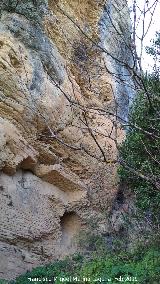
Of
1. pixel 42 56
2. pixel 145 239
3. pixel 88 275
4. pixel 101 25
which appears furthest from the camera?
pixel 101 25

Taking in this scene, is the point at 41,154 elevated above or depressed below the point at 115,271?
above

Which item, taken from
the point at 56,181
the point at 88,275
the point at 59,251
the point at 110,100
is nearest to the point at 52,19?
the point at 110,100

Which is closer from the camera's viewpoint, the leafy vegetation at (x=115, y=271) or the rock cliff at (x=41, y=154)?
the leafy vegetation at (x=115, y=271)

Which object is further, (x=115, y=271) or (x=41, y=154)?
(x=41, y=154)

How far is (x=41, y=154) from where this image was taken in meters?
11.1

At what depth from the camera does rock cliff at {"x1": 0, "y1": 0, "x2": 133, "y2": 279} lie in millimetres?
9859

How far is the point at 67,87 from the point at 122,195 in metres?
3.90

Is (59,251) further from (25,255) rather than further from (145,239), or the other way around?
(145,239)

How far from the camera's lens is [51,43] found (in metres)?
12.4

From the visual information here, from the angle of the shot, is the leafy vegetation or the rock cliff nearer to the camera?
the leafy vegetation

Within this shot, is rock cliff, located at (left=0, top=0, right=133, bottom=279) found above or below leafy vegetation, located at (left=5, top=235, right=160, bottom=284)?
above

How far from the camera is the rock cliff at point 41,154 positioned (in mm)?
9859

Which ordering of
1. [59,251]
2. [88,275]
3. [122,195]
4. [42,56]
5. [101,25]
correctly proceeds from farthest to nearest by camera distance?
[101,25]
[122,195]
[42,56]
[59,251]
[88,275]

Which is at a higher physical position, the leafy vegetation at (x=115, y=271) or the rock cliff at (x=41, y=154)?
the rock cliff at (x=41, y=154)
